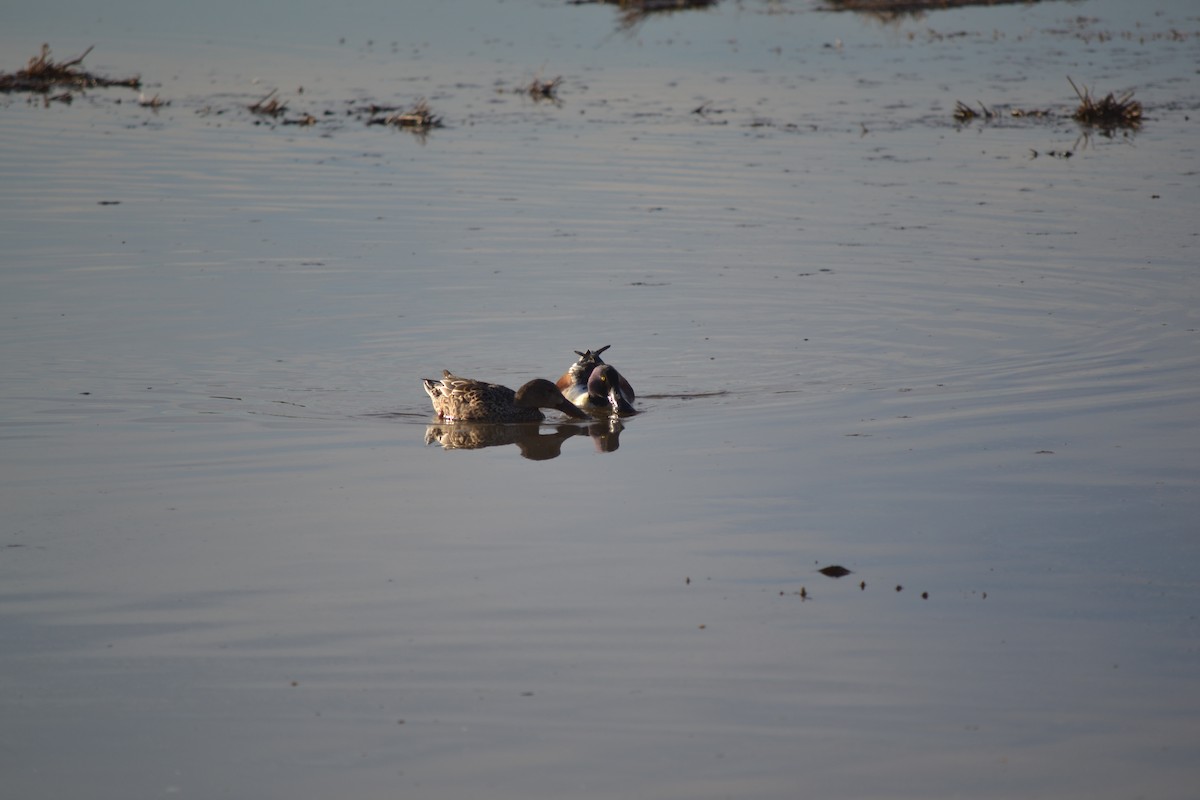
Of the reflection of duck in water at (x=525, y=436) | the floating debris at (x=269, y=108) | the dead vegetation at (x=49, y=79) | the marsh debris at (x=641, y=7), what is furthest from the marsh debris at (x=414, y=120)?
the reflection of duck in water at (x=525, y=436)

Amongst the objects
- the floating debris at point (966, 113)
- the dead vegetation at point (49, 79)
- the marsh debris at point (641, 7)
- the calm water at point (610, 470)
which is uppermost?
the marsh debris at point (641, 7)

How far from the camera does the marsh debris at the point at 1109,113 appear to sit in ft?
69.7

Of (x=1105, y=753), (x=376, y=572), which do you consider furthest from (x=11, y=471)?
(x=1105, y=753)

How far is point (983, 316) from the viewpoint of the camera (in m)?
12.0

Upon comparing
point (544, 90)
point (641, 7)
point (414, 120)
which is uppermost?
point (641, 7)

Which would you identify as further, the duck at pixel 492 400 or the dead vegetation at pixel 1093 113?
the dead vegetation at pixel 1093 113

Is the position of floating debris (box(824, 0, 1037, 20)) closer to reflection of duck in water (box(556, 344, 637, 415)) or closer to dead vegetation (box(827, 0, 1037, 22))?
dead vegetation (box(827, 0, 1037, 22))

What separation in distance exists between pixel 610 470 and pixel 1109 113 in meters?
15.8

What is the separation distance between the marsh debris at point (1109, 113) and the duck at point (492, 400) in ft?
46.2

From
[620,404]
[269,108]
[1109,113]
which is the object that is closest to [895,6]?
[1109,113]

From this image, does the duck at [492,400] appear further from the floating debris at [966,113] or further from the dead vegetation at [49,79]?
the dead vegetation at [49,79]

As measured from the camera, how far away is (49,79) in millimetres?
25438

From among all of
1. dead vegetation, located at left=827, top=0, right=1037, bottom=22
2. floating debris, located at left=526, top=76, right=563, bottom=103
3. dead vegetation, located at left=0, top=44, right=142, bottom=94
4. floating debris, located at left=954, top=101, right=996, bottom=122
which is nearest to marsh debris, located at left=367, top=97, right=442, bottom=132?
floating debris, located at left=526, top=76, right=563, bottom=103

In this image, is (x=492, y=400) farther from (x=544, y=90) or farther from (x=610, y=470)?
(x=544, y=90)
